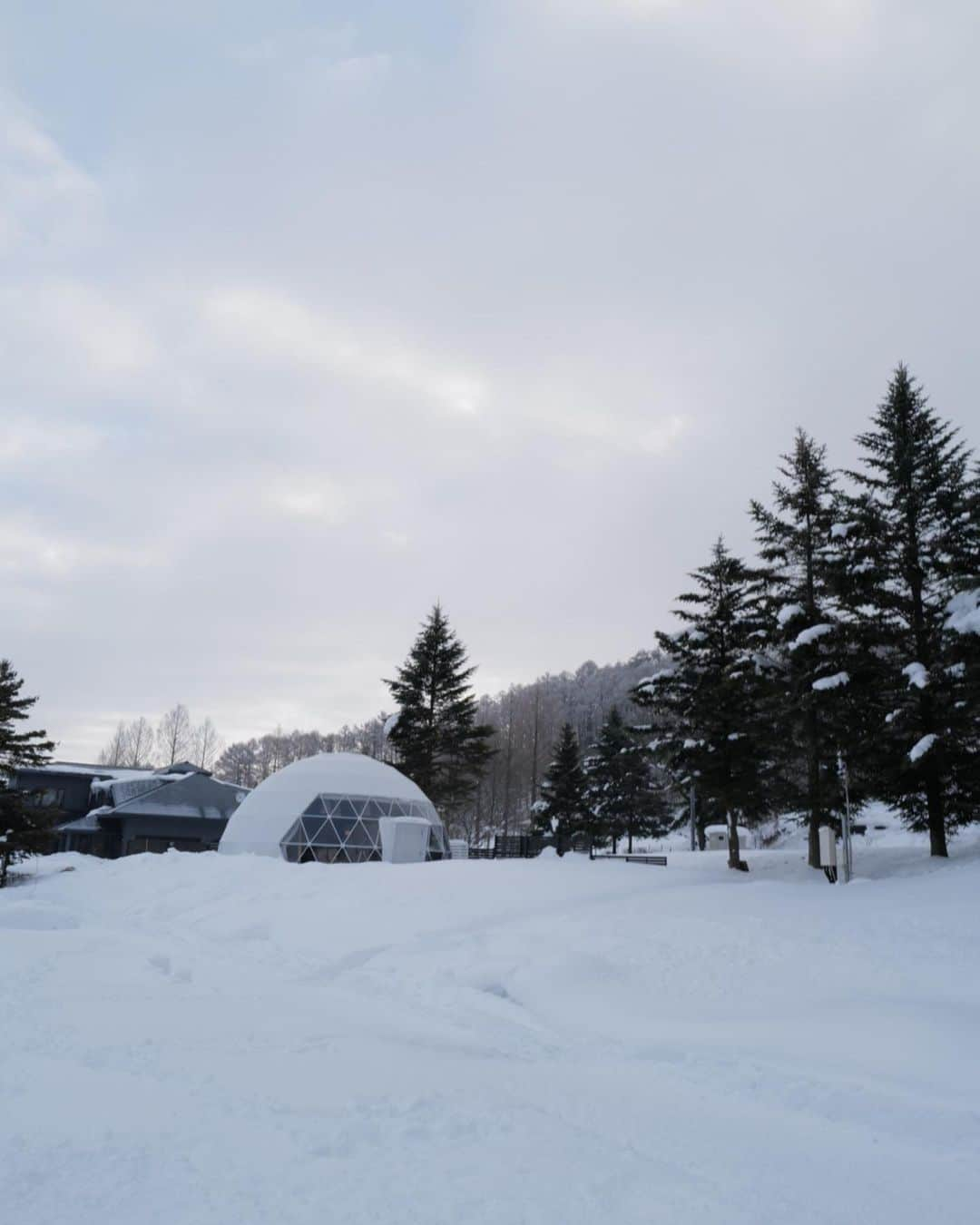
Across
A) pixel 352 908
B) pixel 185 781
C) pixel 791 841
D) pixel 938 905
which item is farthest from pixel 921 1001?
pixel 791 841

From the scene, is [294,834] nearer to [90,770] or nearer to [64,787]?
[64,787]

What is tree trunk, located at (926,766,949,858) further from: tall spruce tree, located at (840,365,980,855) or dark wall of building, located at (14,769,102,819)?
dark wall of building, located at (14,769,102,819)

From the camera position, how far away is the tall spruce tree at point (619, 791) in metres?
44.5

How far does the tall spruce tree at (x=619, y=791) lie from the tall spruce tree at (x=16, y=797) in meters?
25.8

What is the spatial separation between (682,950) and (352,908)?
23.2 ft

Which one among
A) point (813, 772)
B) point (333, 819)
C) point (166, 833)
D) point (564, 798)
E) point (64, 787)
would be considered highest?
point (813, 772)

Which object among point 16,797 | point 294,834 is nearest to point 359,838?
point 294,834

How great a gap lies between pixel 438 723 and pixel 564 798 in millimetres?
7744

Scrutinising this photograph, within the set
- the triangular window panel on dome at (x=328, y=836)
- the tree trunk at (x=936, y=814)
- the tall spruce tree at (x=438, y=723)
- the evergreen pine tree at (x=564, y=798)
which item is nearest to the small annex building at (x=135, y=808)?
the tall spruce tree at (x=438, y=723)

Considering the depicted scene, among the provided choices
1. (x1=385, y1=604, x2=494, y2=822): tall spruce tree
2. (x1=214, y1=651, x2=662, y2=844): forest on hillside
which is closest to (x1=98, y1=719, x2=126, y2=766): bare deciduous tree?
(x1=214, y1=651, x2=662, y2=844): forest on hillside

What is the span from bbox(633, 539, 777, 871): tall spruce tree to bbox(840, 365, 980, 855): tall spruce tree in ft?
9.51

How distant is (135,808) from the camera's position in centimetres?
4256

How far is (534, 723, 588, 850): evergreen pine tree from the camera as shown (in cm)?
4466

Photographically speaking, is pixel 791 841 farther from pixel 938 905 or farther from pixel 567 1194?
pixel 567 1194
